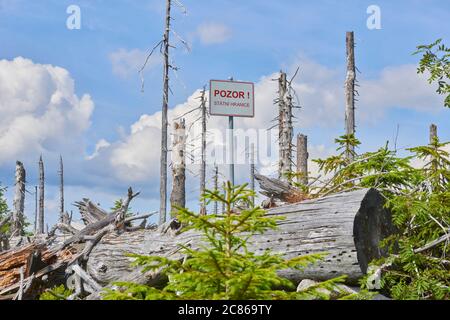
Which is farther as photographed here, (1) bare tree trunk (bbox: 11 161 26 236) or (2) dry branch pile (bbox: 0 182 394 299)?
(1) bare tree trunk (bbox: 11 161 26 236)

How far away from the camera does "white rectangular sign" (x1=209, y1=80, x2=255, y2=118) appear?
11641mm

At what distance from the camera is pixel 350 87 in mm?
23219

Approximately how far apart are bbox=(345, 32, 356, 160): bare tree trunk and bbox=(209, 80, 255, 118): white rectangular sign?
38.6 ft

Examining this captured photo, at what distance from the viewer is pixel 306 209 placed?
7.53 meters

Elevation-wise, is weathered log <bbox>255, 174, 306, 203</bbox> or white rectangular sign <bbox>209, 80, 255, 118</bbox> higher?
white rectangular sign <bbox>209, 80, 255, 118</bbox>

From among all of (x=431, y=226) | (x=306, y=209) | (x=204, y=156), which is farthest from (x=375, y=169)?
(x=204, y=156)

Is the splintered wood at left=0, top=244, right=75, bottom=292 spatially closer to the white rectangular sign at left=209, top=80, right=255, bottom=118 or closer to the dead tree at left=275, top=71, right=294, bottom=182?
the white rectangular sign at left=209, top=80, right=255, bottom=118

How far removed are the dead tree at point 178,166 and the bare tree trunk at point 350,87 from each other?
7076 millimetres

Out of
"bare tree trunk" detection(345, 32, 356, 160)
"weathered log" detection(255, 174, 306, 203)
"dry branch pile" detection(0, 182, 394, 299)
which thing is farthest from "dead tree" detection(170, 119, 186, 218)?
"weathered log" detection(255, 174, 306, 203)

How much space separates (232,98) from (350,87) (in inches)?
498

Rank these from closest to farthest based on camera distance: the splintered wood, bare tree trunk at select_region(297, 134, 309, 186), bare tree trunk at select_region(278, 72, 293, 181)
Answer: the splintered wood, bare tree trunk at select_region(278, 72, 293, 181), bare tree trunk at select_region(297, 134, 309, 186)

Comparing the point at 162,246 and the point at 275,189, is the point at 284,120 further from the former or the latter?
the point at 162,246

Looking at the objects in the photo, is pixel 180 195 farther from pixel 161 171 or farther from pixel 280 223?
pixel 280 223
